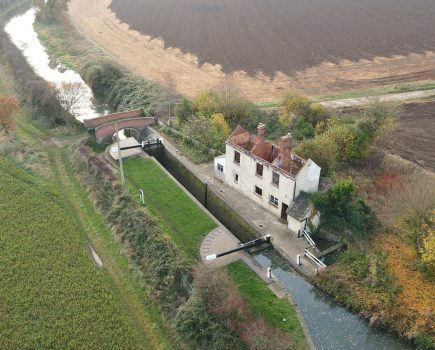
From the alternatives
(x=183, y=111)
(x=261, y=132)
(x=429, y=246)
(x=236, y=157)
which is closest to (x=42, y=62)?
(x=183, y=111)

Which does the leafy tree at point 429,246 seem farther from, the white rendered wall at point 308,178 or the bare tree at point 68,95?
the bare tree at point 68,95

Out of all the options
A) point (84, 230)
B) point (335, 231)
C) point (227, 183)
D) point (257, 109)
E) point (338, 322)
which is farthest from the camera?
point (257, 109)

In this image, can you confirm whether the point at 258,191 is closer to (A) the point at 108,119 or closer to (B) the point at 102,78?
(A) the point at 108,119

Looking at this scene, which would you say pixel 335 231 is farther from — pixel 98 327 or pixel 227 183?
pixel 98 327

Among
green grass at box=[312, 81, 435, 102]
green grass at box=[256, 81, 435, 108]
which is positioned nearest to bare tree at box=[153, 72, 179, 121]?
green grass at box=[256, 81, 435, 108]

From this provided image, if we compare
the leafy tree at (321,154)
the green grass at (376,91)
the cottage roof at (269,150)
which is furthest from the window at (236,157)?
the green grass at (376,91)

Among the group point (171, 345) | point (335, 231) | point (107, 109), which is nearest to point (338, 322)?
point (335, 231)
